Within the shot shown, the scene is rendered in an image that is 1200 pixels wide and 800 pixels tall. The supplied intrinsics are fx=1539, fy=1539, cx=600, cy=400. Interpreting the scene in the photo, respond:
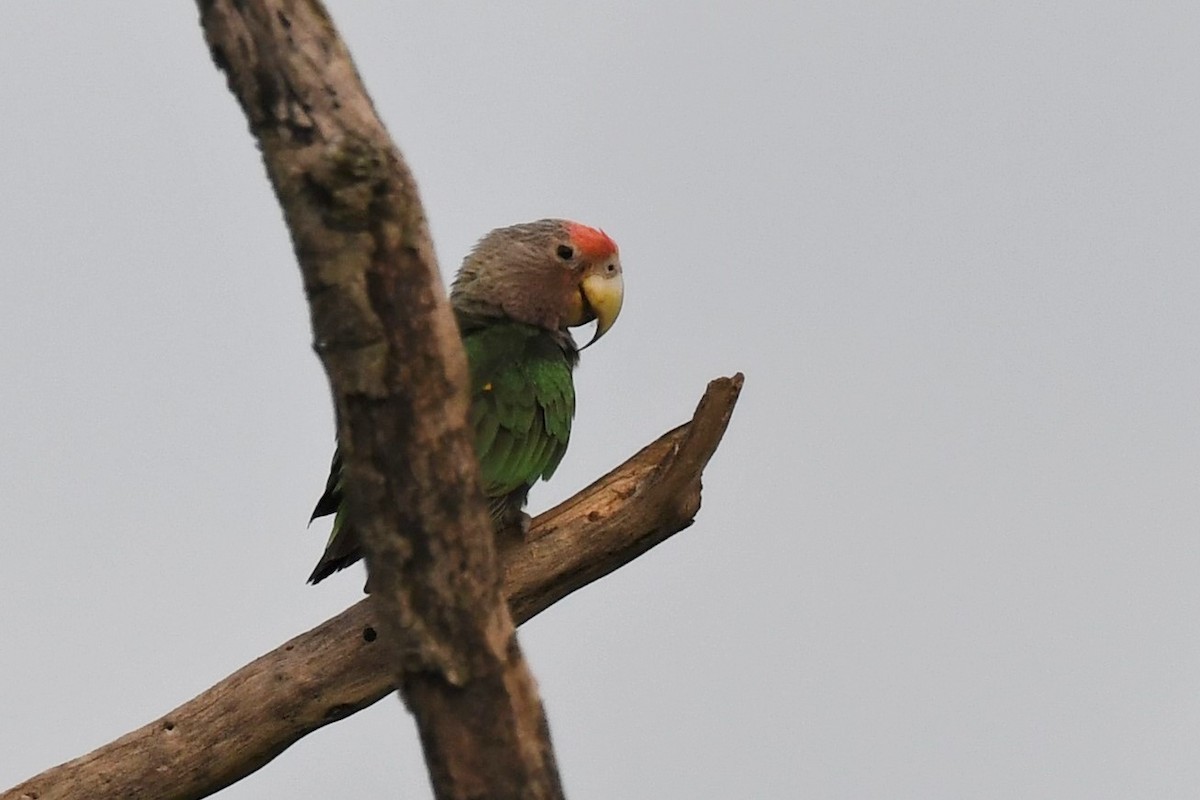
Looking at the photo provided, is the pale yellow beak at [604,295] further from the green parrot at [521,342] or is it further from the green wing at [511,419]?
the green wing at [511,419]

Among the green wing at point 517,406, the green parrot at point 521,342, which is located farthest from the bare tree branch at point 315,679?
the green wing at point 517,406

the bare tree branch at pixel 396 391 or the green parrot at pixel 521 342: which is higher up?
the green parrot at pixel 521 342

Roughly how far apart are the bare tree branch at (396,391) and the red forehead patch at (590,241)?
3219mm

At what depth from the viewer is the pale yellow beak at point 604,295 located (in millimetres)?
6090

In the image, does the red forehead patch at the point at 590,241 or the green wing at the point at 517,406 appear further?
the red forehead patch at the point at 590,241

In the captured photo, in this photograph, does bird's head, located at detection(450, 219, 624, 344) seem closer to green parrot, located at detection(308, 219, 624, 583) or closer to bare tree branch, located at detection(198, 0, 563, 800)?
green parrot, located at detection(308, 219, 624, 583)

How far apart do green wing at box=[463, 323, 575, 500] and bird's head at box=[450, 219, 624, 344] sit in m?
0.19

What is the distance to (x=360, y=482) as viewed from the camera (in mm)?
2746

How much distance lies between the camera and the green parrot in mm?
5270

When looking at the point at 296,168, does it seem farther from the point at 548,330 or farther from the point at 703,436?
the point at 548,330

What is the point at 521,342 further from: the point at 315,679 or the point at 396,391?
the point at 396,391

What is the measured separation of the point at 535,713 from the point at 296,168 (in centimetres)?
120

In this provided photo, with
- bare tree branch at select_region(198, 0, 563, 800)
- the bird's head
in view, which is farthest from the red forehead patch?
bare tree branch at select_region(198, 0, 563, 800)

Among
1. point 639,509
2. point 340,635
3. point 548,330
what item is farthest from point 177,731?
point 548,330
